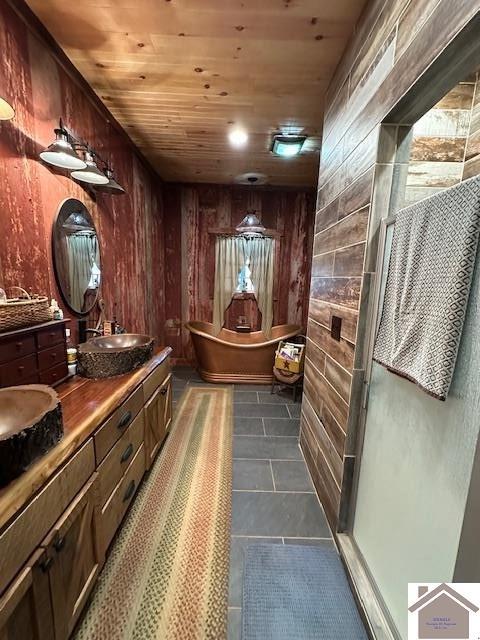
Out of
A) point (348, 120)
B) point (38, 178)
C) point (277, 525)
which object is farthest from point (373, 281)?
point (38, 178)

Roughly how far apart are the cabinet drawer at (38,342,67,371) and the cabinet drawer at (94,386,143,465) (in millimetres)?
407

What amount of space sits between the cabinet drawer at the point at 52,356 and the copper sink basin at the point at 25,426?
0.30m

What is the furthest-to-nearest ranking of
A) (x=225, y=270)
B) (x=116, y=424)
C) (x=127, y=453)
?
1. (x=225, y=270)
2. (x=127, y=453)
3. (x=116, y=424)

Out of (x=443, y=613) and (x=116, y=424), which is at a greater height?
(x=116, y=424)

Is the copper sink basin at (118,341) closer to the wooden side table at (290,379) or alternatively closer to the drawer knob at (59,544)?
the drawer knob at (59,544)

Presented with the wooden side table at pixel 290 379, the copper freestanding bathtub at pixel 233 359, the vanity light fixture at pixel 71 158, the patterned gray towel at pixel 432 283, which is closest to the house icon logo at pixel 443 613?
the patterned gray towel at pixel 432 283

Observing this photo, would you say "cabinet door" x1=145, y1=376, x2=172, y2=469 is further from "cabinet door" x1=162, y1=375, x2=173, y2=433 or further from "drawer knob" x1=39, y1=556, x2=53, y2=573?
"drawer knob" x1=39, y1=556, x2=53, y2=573

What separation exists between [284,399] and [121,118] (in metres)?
3.31

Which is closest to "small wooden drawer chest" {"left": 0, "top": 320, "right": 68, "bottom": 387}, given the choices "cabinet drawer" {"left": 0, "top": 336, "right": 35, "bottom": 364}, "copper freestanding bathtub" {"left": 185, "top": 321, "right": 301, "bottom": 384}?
"cabinet drawer" {"left": 0, "top": 336, "right": 35, "bottom": 364}

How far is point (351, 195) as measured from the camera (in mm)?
1553

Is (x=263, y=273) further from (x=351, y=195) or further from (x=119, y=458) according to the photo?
(x=119, y=458)

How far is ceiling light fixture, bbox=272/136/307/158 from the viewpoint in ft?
8.74

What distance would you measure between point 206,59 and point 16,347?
1.98 metres

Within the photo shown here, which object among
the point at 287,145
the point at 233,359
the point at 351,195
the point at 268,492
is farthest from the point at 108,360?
the point at 287,145
